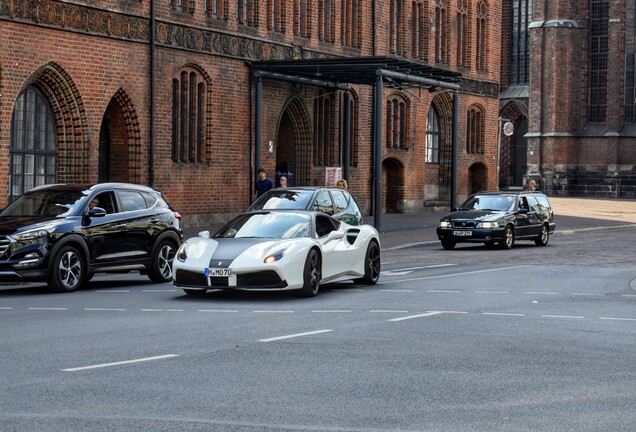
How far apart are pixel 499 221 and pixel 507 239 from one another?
1.94 ft

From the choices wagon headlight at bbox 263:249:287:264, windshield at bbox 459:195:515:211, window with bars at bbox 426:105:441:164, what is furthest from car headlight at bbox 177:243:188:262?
window with bars at bbox 426:105:441:164

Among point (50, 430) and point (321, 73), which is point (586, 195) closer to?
point (321, 73)

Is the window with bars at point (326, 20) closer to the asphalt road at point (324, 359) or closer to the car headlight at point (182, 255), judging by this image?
the asphalt road at point (324, 359)

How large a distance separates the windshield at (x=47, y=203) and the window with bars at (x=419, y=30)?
31.2 m

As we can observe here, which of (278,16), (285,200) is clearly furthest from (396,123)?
(285,200)

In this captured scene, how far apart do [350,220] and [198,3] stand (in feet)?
48.5

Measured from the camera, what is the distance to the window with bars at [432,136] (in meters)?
51.3

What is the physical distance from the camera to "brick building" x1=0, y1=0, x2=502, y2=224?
29.4 metres

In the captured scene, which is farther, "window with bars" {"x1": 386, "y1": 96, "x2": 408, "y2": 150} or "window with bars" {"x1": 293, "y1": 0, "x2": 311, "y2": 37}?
"window with bars" {"x1": 386, "y1": 96, "x2": 408, "y2": 150}

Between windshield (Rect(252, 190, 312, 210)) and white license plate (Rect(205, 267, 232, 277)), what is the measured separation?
507cm

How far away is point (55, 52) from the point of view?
29172mm

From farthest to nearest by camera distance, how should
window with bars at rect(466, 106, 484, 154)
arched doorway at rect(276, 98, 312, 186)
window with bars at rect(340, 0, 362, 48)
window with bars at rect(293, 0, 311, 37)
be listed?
window with bars at rect(466, 106, 484, 154) → window with bars at rect(340, 0, 362, 48) → arched doorway at rect(276, 98, 312, 186) → window with bars at rect(293, 0, 311, 37)

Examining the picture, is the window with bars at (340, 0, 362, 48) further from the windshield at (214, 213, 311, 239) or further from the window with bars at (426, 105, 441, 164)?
the windshield at (214, 213, 311, 239)

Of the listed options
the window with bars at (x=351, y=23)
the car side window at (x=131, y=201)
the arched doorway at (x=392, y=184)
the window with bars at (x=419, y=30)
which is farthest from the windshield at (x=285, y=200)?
the window with bars at (x=419, y=30)
